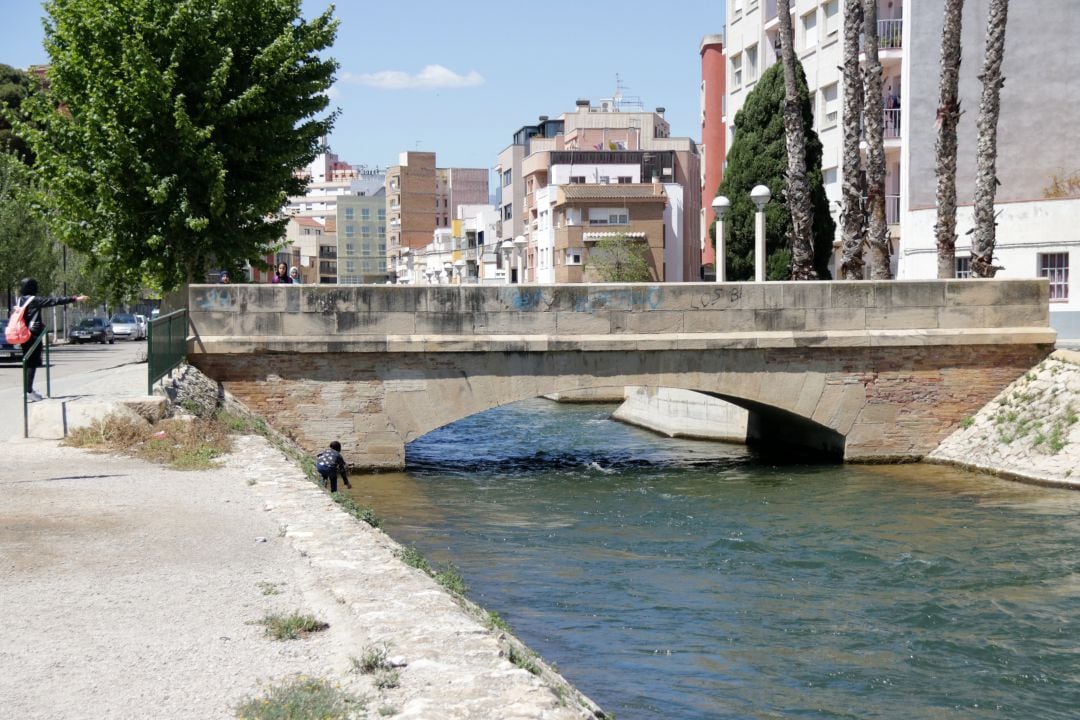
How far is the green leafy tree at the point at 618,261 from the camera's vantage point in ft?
206

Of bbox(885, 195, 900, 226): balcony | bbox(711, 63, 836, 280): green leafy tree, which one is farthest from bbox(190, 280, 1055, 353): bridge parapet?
bbox(885, 195, 900, 226): balcony

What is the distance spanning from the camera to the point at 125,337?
60219 mm

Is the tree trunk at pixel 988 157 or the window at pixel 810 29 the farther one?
the window at pixel 810 29

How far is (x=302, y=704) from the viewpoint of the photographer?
626 cm

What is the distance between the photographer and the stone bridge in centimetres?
2136

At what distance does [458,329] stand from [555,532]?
18.7ft

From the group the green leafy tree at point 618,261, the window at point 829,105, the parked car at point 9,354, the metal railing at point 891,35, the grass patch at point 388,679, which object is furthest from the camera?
the green leafy tree at point 618,261

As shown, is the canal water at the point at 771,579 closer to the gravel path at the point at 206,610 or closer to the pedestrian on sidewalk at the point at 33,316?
the gravel path at the point at 206,610

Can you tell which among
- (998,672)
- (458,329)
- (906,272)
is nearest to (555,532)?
(458,329)

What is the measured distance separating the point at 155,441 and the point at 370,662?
9.51 m

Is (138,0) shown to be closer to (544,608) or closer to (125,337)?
(544,608)

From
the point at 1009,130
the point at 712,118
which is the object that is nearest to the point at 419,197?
the point at 712,118

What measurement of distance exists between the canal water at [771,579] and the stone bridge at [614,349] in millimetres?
1322

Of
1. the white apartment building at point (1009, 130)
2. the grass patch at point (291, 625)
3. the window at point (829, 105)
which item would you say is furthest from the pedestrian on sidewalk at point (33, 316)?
the window at point (829, 105)
